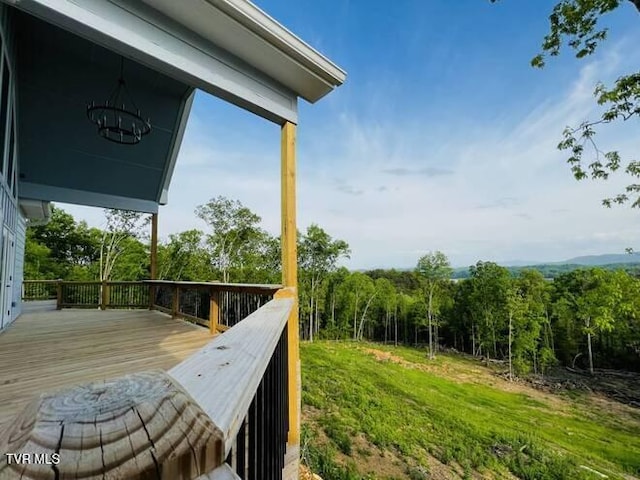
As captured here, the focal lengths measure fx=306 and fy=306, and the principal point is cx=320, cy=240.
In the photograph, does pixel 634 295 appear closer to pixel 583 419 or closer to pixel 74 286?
pixel 583 419

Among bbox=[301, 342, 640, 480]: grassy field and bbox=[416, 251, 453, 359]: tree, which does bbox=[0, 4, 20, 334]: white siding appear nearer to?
bbox=[301, 342, 640, 480]: grassy field

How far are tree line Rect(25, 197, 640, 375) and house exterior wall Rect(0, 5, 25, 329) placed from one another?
12610 mm

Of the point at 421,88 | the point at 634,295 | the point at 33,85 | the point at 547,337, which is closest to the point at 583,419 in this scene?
the point at 634,295

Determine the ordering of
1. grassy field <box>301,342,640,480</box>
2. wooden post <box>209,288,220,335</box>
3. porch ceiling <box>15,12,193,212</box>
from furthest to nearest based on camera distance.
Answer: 1. grassy field <box>301,342,640,480</box>
2. porch ceiling <box>15,12,193,212</box>
3. wooden post <box>209,288,220,335</box>

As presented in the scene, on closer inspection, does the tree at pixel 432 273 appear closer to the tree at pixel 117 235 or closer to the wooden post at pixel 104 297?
the tree at pixel 117 235

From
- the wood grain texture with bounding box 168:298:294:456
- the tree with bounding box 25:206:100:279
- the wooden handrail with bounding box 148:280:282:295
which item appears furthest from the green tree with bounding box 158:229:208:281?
the wood grain texture with bounding box 168:298:294:456

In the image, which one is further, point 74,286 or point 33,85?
point 74,286

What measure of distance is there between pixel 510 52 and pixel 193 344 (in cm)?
1221

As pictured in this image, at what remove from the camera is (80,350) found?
4.04 meters

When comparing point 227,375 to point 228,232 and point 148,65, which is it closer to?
point 148,65

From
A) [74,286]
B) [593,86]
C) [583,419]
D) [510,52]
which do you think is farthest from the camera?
[583,419]

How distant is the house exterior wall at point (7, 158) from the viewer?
4417 mm

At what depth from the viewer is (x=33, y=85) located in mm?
5934

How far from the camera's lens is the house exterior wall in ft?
14.5
